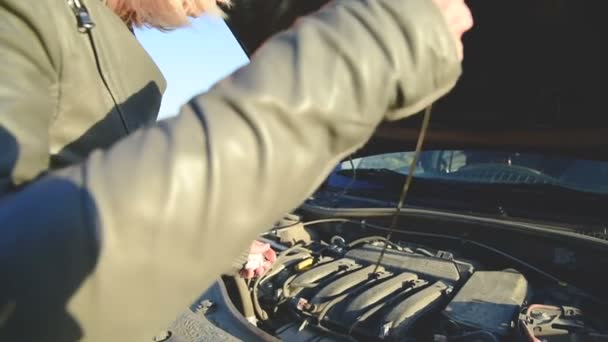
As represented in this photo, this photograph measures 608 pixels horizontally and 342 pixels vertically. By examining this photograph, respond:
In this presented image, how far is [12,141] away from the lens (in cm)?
58

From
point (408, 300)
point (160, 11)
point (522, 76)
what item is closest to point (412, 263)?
point (408, 300)

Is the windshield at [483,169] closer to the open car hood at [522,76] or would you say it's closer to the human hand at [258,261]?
the open car hood at [522,76]

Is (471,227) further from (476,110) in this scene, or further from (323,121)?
(323,121)

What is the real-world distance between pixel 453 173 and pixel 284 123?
1957mm

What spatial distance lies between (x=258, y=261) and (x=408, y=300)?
0.56m

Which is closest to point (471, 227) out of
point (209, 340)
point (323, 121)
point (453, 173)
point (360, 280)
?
point (453, 173)

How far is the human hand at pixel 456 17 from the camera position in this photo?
2.11ft

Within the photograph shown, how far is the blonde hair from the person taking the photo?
94cm

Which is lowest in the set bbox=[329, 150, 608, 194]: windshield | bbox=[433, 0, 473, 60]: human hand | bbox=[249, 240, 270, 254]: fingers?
bbox=[249, 240, 270, 254]: fingers

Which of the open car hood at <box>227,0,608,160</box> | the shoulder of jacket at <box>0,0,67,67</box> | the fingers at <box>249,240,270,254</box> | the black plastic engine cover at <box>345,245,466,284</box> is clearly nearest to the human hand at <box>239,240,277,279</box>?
the fingers at <box>249,240,270,254</box>

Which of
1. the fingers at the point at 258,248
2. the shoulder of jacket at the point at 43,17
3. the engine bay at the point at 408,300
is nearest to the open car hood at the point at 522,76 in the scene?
the engine bay at the point at 408,300

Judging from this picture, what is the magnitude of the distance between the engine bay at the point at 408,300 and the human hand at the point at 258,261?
30mm

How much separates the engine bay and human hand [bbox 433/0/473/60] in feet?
3.22

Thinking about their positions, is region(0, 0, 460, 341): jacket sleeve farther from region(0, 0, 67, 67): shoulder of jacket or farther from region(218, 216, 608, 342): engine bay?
region(218, 216, 608, 342): engine bay
